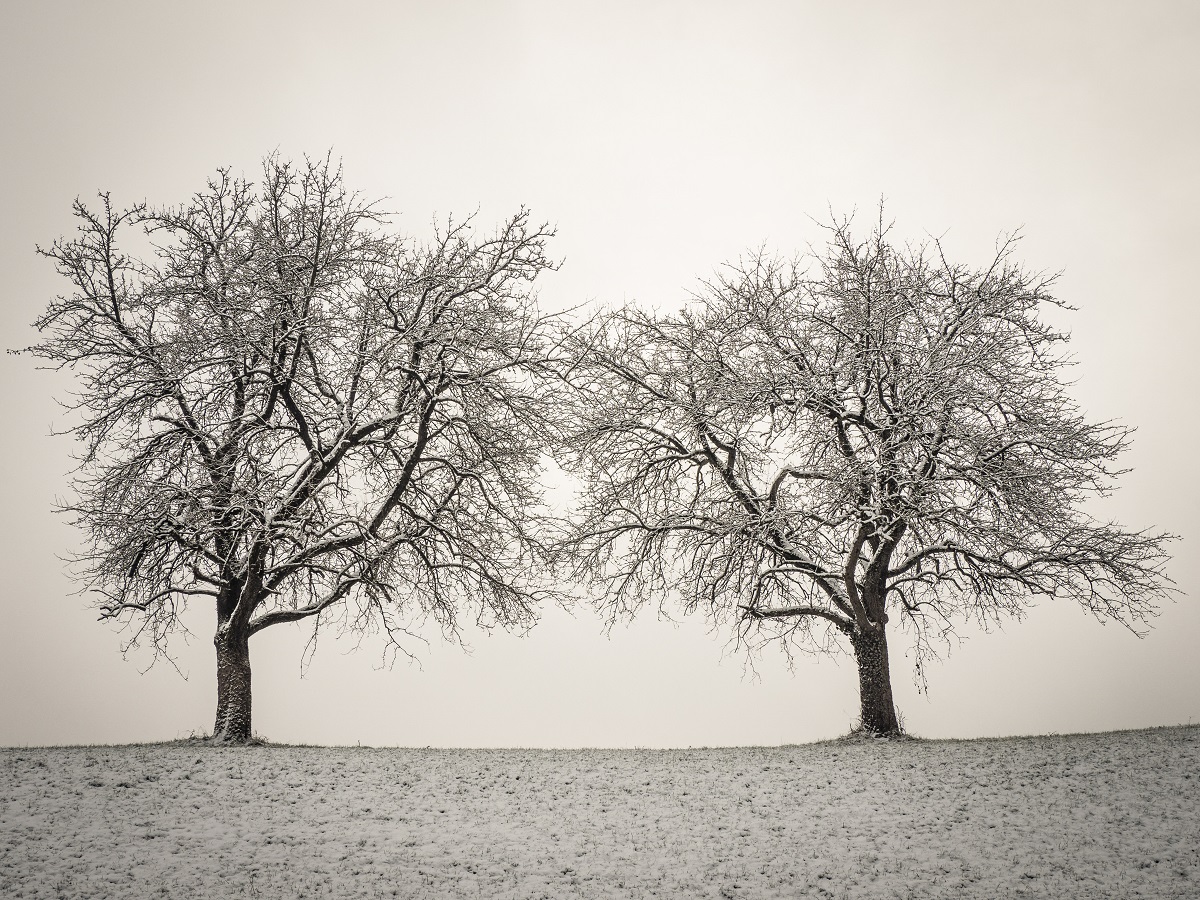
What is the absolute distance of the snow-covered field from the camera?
8.91 metres

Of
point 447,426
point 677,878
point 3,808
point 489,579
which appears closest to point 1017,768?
point 677,878

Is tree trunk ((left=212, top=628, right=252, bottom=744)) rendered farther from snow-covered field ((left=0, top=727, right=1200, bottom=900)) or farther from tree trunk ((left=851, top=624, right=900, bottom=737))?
tree trunk ((left=851, top=624, right=900, bottom=737))

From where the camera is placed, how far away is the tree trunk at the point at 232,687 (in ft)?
52.7

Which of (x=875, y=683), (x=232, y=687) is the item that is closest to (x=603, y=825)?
(x=875, y=683)

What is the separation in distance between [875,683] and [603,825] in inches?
307

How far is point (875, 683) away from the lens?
16391 millimetres

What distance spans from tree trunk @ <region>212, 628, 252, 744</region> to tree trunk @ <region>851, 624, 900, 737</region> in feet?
37.8

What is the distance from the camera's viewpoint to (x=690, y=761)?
1438cm

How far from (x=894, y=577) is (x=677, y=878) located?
9646 millimetres

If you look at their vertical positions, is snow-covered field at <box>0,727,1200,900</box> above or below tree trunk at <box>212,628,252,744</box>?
below

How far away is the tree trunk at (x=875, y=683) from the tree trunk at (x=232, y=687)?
37.8 feet

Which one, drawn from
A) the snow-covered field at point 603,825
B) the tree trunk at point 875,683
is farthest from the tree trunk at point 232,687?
the tree trunk at point 875,683

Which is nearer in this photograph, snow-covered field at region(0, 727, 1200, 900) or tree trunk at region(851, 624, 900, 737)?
snow-covered field at region(0, 727, 1200, 900)

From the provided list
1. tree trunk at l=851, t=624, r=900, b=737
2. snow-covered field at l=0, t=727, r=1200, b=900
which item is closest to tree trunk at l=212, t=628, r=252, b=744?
snow-covered field at l=0, t=727, r=1200, b=900
